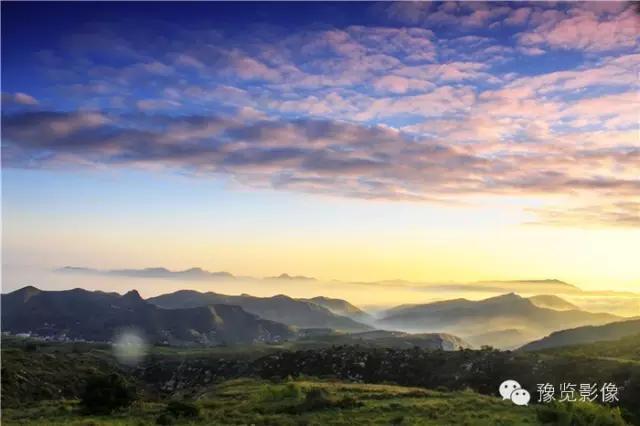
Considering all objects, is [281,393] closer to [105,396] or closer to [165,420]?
[165,420]

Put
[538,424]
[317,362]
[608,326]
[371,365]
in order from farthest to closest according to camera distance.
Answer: [608,326] → [317,362] → [371,365] → [538,424]

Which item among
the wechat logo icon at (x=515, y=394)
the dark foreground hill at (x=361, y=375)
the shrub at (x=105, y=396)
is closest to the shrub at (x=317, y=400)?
the dark foreground hill at (x=361, y=375)

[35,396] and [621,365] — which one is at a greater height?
[621,365]

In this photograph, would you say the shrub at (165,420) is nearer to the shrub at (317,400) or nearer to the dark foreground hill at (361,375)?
the dark foreground hill at (361,375)

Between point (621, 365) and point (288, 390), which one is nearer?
point (288, 390)

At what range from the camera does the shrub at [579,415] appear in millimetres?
28859

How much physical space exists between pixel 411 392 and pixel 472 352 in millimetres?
25247

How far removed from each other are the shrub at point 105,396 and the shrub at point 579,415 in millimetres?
30165

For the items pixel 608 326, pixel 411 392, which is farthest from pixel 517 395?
pixel 608 326

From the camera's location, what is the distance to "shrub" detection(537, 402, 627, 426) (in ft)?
94.7

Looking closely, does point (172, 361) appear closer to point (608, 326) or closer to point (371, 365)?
point (371, 365)

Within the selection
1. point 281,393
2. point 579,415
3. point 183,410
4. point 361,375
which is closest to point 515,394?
point 579,415

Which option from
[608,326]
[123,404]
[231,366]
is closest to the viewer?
[123,404]

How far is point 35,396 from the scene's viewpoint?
60.0 m
